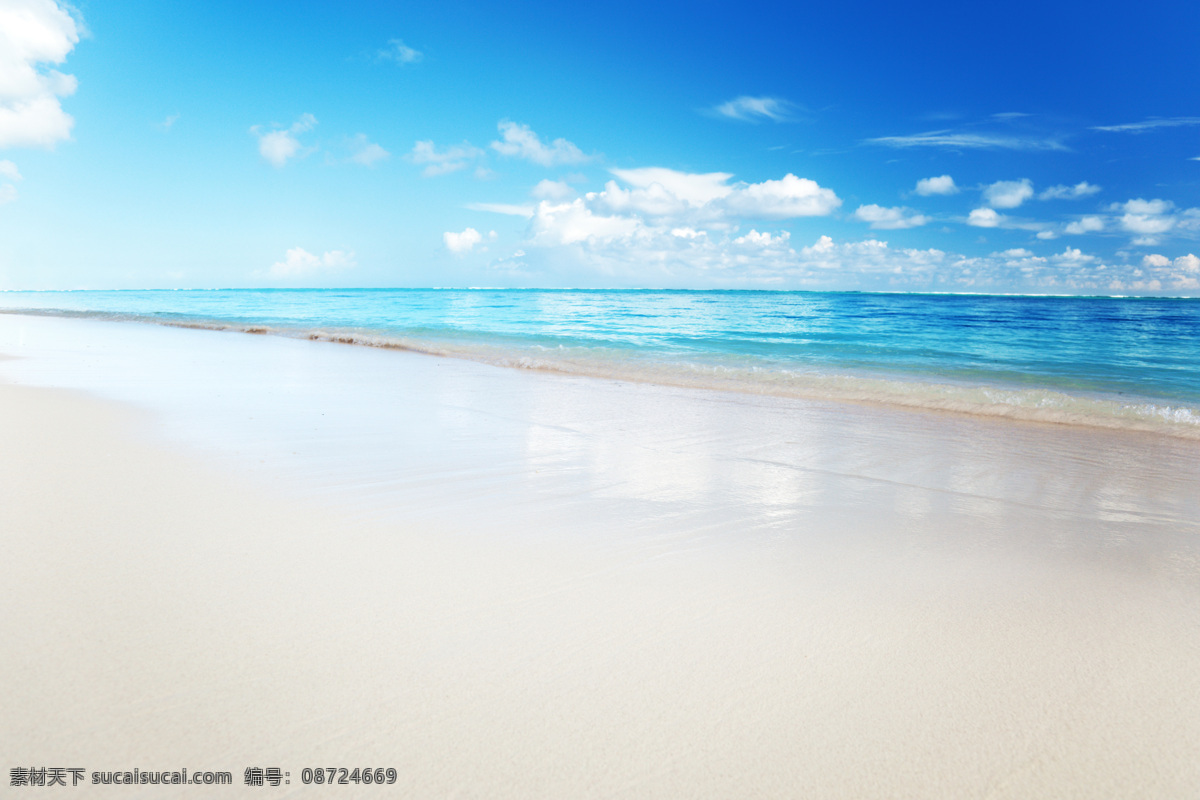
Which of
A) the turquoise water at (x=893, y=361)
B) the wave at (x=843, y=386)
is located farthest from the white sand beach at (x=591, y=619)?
the turquoise water at (x=893, y=361)

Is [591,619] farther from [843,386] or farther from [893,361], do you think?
[893,361]

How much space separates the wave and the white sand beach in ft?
11.3

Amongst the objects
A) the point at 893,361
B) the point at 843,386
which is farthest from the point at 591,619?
the point at 893,361

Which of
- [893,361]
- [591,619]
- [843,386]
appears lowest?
[591,619]

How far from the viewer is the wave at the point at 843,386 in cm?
848

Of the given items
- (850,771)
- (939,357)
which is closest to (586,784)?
(850,771)

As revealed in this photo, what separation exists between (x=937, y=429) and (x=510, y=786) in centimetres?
703

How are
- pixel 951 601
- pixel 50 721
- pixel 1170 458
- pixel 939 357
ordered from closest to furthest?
pixel 50 721 < pixel 951 601 < pixel 1170 458 < pixel 939 357

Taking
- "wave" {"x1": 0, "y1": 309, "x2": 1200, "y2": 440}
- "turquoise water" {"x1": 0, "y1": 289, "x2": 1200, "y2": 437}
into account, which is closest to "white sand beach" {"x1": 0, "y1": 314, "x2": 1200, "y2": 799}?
"wave" {"x1": 0, "y1": 309, "x2": 1200, "y2": 440}

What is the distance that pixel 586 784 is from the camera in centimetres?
171

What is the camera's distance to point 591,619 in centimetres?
252

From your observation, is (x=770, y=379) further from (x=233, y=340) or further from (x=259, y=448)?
(x=233, y=340)

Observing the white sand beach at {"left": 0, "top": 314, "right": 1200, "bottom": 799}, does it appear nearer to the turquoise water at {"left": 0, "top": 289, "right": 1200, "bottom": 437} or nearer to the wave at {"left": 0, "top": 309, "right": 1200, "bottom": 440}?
the wave at {"left": 0, "top": 309, "right": 1200, "bottom": 440}

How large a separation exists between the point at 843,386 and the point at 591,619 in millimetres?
9308
